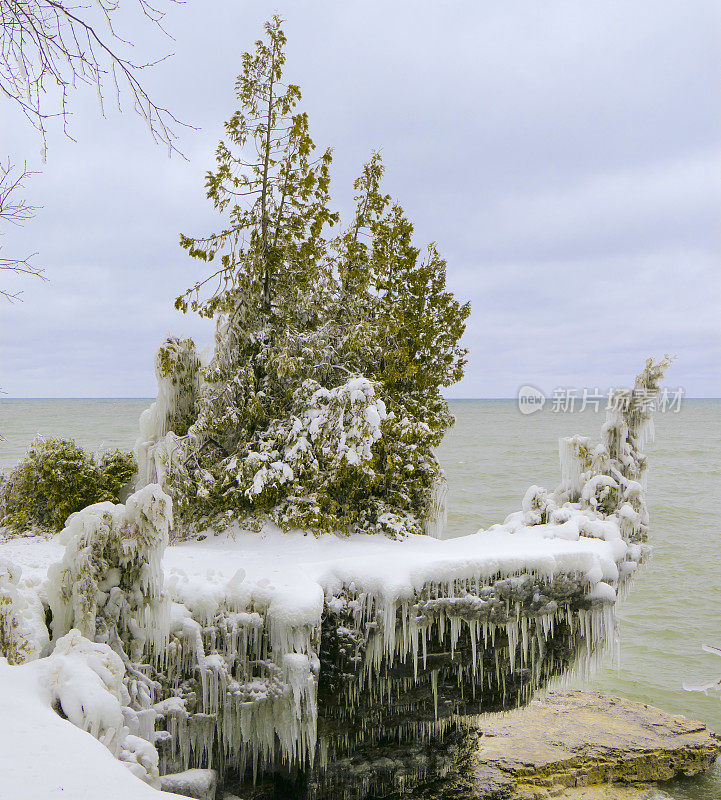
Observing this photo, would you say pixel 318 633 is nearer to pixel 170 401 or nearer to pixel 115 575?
pixel 115 575

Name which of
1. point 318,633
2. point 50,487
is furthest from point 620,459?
point 50,487

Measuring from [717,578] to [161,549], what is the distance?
74.9 ft

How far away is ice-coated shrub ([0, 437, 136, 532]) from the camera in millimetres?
11414

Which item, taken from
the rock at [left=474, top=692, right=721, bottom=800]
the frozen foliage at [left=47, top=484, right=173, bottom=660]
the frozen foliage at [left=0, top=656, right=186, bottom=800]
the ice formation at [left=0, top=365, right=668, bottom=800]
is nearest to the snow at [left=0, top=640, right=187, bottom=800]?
the frozen foliage at [left=0, top=656, right=186, bottom=800]

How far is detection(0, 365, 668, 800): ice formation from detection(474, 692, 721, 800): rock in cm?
153

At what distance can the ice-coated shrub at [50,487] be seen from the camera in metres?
11.4

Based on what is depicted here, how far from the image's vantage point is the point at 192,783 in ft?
20.8

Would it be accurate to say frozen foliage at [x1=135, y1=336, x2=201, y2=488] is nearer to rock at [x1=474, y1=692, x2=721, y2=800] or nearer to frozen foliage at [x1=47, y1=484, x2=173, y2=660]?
frozen foliage at [x1=47, y1=484, x2=173, y2=660]

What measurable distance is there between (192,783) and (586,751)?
28.6 ft

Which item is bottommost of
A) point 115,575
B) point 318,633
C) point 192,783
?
point 192,783

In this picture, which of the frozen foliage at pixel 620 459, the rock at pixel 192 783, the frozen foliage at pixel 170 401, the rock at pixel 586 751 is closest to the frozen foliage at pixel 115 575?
the rock at pixel 192 783

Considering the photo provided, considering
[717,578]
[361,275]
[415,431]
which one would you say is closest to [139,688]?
[415,431]

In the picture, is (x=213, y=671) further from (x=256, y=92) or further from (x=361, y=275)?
(x=256, y=92)

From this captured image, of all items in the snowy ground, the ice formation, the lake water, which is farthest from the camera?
the lake water
